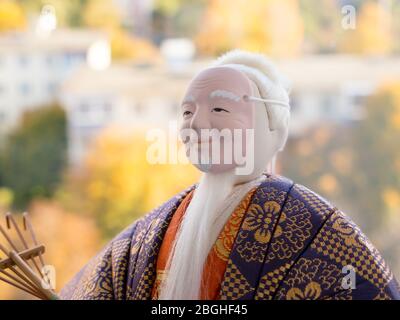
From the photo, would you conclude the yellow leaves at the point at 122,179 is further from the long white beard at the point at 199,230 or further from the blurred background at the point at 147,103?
the long white beard at the point at 199,230

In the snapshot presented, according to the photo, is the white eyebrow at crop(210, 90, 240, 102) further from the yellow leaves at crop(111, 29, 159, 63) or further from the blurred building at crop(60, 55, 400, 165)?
the yellow leaves at crop(111, 29, 159, 63)

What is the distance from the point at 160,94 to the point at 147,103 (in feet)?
0.64

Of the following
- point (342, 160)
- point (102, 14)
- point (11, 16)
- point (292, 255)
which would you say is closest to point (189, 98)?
point (292, 255)

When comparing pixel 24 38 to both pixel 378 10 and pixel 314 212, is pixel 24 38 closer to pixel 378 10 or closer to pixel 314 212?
pixel 378 10

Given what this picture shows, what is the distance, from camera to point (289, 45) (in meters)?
5.11

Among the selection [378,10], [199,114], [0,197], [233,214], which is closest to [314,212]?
[233,214]

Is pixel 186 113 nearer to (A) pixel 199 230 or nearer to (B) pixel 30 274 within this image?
(A) pixel 199 230

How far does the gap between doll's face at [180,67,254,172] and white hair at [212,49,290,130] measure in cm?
3

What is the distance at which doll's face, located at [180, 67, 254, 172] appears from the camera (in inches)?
52.1

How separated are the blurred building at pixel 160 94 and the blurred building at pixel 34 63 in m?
0.12

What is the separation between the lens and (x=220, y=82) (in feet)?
4.37

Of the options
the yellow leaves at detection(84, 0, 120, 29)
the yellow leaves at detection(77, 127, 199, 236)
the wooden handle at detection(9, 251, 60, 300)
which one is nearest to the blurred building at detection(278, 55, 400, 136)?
the yellow leaves at detection(77, 127, 199, 236)

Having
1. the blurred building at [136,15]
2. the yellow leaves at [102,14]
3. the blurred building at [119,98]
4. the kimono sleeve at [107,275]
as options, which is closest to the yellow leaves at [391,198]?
the blurred building at [119,98]

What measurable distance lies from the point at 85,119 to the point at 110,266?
369 cm
